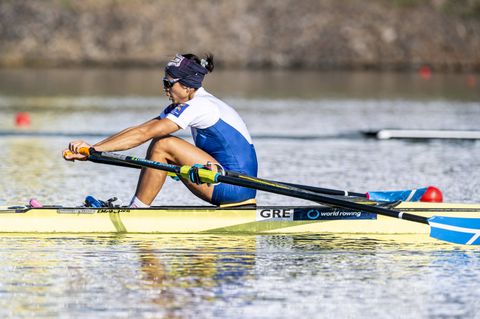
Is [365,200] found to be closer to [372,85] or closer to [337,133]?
[337,133]

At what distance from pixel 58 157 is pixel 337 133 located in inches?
274

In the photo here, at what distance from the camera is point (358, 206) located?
12.2m

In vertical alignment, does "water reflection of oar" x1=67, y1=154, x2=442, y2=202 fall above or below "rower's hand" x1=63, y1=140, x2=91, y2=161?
below

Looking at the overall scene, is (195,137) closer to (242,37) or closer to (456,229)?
(456,229)

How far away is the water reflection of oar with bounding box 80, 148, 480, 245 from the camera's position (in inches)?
→ 478

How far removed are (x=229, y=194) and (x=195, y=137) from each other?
646 mm

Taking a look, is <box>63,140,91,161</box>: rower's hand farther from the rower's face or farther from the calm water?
the rower's face

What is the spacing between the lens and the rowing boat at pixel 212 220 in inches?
499

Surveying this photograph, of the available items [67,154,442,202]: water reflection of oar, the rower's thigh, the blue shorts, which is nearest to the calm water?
the blue shorts

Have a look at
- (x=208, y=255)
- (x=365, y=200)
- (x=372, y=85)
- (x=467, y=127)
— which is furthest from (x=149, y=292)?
(x=372, y=85)

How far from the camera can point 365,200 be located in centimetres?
1315

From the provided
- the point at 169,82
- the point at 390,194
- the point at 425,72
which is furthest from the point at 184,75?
the point at 425,72

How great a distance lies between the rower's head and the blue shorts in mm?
929

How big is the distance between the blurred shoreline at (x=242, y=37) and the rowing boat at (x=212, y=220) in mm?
40833
